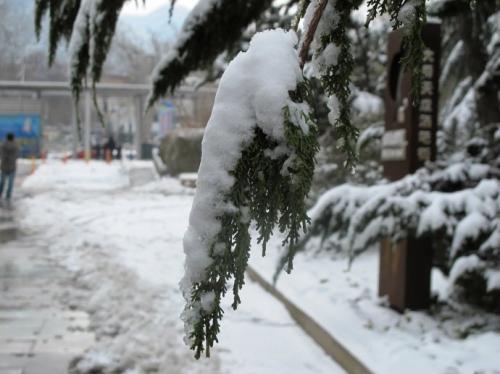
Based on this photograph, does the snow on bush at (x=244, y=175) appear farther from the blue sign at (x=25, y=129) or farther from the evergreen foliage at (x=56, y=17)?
the blue sign at (x=25, y=129)

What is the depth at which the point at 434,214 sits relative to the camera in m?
3.97

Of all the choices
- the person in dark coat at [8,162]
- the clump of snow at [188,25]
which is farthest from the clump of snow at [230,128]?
the person in dark coat at [8,162]

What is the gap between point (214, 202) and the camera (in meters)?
0.83

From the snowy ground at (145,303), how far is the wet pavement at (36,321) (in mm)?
142

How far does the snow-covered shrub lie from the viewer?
3.86 meters

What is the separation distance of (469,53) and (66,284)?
4.72 m

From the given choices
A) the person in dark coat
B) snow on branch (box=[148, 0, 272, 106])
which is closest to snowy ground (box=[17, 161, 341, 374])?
snow on branch (box=[148, 0, 272, 106])

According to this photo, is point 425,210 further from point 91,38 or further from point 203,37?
point 91,38

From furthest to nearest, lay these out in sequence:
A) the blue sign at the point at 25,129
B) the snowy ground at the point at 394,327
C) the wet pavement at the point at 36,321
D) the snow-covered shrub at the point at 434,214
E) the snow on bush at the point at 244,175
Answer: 1. the blue sign at the point at 25,129
2. the wet pavement at the point at 36,321
3. the snow-covered shrub at the point at 434,214
4. the snowy ground at the point at 394,327
5. the snow on bush at the point at 244,175

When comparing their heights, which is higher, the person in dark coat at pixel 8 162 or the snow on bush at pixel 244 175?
the snow on bush at pixel 244 175

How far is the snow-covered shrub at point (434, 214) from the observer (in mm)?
3855

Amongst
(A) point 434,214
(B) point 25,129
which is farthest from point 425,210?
(B) point 25,129

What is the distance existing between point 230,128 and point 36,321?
15.6ft

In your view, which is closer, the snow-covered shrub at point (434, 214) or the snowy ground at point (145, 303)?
the snow-covered shrub at point (434, 214)
